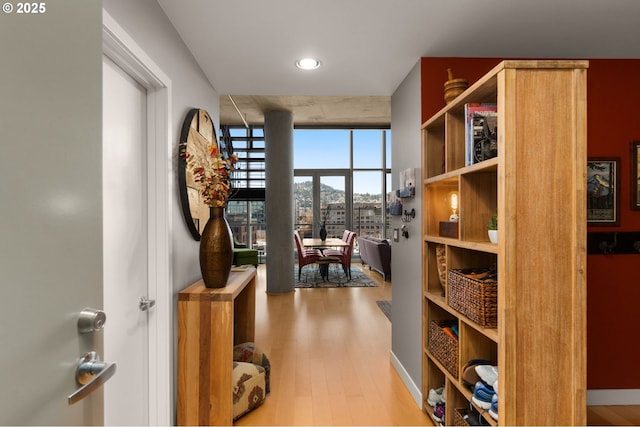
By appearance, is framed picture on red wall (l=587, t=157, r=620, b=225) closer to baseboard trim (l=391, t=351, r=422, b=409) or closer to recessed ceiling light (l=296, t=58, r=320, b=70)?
baseboard trim (l=391, t=351, r=422, b=409)

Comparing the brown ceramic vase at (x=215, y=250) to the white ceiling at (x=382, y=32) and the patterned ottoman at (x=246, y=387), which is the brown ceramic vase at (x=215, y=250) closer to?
the patterned ottoman at (x=246, y=387)

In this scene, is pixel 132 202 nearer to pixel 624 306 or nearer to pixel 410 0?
pixel 410 0

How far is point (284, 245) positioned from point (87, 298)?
5038 mm


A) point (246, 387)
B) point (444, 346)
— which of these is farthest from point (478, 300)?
point (246, 387)

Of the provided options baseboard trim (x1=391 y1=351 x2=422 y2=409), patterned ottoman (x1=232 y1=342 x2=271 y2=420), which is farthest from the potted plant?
patterned ottoman (x1=232 y1=342 x2=271 y2=420)

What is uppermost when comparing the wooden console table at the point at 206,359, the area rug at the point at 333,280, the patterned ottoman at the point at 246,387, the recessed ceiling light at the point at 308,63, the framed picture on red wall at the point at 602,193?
the recessed ceiling light at the point at 308,63

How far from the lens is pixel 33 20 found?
65cm

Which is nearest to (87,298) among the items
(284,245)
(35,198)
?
(35,198)

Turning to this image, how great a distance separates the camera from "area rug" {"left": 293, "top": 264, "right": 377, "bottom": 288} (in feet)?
20.6

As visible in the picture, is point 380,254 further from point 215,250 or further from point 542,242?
point 542,242

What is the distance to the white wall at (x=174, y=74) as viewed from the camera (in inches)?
60.9

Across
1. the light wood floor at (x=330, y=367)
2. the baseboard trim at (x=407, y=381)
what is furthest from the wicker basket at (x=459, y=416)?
the baseboard trim at (x=407, y=381)

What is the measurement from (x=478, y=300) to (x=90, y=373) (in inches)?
59.2

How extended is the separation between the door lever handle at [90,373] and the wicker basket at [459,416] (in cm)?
176
